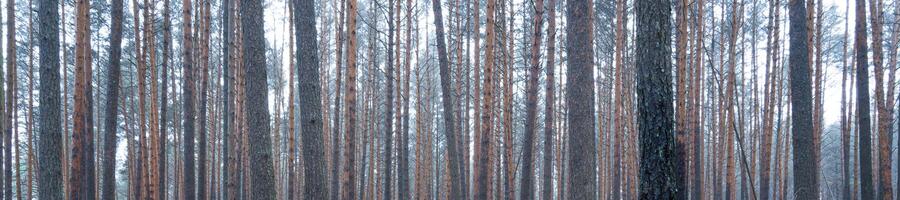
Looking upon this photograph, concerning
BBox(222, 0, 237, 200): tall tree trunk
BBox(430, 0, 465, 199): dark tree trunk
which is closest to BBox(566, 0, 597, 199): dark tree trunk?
BBox(430, 0, 465, 199): dark tree trunk

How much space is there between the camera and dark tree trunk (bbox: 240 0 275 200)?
21.9 ft

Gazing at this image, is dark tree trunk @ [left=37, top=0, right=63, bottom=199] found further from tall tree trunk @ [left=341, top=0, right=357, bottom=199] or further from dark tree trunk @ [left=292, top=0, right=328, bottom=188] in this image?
tall tree trunk @ [left=341, top=0, right=357, bottom=199]

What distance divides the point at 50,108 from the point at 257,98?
211 cm

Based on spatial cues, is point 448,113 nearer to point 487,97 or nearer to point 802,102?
point 487,97

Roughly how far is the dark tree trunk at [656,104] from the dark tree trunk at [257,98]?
12.2 ft

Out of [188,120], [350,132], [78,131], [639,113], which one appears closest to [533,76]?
[350,132]

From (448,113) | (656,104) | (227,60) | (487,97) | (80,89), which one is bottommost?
(448,113)

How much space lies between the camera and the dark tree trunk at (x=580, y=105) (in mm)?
7457

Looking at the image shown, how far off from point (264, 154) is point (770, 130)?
9.17m

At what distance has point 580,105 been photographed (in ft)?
24.4

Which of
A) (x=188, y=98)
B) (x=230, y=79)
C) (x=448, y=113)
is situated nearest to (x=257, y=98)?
(x=188, y=98)

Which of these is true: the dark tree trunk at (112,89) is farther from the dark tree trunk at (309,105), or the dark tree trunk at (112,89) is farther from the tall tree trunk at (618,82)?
the tall tree trunk at (618,82)

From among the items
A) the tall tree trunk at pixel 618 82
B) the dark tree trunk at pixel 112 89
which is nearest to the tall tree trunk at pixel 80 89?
the dark tree trunk at pixel 112 89

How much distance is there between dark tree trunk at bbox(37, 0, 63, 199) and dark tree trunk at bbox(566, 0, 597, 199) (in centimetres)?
541
